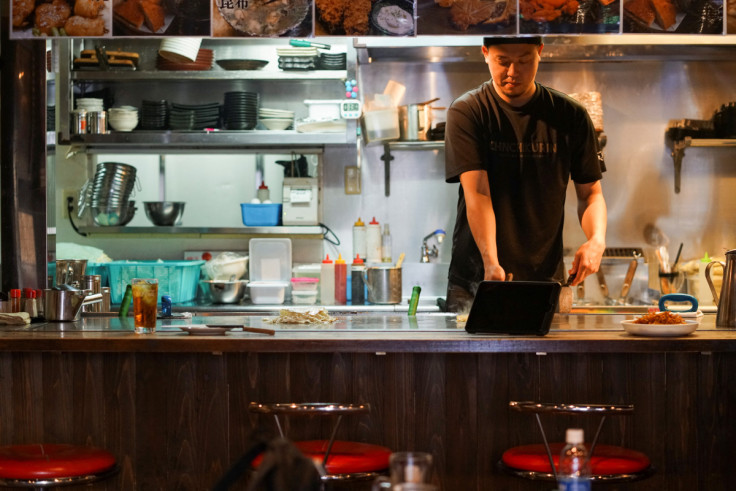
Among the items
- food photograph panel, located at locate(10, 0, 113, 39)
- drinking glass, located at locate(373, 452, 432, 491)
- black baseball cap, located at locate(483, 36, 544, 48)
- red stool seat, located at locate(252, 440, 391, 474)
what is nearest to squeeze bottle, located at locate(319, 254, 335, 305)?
black baseball cap, located at locate(483, 36, 544, 48)

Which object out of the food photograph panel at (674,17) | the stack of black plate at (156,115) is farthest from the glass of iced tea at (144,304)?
the stack of black plate at (156,115)

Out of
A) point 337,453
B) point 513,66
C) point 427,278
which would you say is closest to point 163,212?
point 427,278

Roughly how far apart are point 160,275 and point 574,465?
3.86 metres

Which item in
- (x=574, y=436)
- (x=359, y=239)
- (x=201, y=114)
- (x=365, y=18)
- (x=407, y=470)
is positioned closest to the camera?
→ (x=407, y=470)

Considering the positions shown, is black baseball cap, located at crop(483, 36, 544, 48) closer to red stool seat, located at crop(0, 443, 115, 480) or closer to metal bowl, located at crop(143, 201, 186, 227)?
red stool seat, located at crop(0, 443, 115, 480)

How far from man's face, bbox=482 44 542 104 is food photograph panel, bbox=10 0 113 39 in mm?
1645

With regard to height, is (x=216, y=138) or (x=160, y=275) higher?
(x=216, y=138)

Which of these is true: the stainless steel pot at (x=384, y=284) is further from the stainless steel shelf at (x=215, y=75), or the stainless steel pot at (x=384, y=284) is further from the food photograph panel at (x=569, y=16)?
the food photograph panel at (x=569, y=16)

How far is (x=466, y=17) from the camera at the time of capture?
3547mm

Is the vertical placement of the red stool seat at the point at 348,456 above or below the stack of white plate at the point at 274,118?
below

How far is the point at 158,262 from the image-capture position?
5367mm

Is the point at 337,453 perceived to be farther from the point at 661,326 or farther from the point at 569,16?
the point at 569,16

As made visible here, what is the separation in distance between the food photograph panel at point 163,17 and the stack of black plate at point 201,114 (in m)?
1.73

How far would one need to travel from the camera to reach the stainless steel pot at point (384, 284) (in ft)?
17.4
